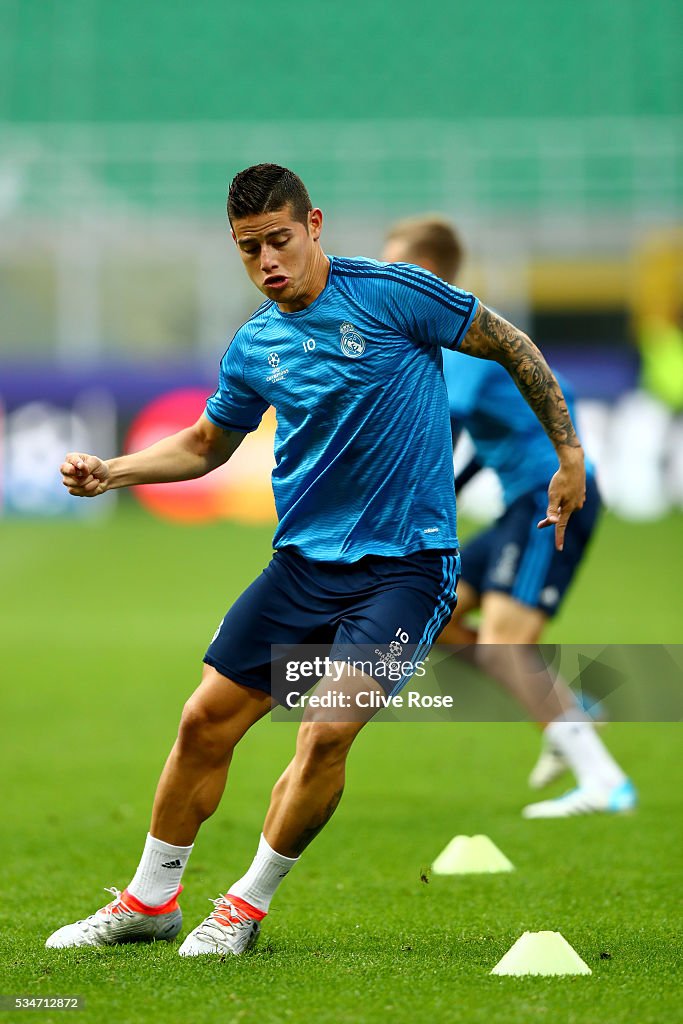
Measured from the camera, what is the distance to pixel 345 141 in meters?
25.2

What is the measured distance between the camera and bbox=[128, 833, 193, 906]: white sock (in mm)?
4293

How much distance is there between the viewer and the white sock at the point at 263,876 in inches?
163

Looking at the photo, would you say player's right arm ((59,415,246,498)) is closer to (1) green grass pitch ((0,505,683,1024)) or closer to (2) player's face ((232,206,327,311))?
Answer: (2) player's face ((232,206,327,311))

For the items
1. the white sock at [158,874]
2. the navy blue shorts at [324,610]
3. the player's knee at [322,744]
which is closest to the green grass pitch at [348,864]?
the white sock at [158,874]

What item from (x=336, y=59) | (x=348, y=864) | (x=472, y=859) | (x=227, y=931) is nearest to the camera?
(x=227, y=931)

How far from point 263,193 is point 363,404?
66cm

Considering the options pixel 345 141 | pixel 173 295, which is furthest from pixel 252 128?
pixel 173 295

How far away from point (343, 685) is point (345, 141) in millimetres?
22345

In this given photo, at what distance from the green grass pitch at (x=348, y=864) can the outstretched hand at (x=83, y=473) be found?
134 centimetres

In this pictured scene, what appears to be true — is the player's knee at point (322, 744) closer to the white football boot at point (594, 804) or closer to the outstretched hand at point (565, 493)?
the outstretched hand at point (565, 493)

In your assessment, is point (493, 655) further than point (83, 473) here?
Yes

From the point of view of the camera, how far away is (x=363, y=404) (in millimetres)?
4176

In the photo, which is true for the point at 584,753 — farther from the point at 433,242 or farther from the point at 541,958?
the point at 541,958

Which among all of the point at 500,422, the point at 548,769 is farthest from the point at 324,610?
the point at 548,769
